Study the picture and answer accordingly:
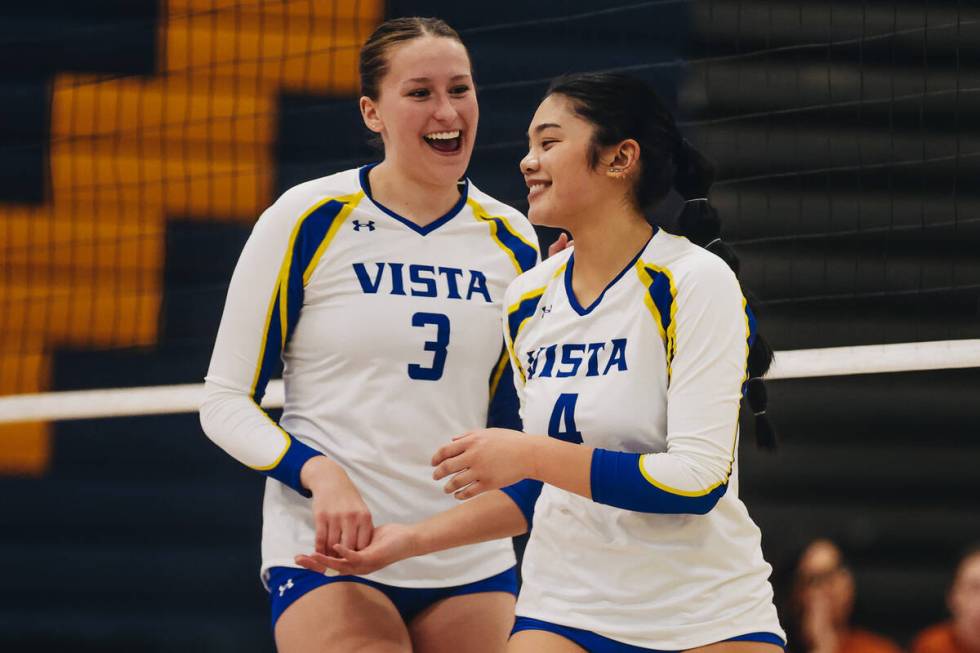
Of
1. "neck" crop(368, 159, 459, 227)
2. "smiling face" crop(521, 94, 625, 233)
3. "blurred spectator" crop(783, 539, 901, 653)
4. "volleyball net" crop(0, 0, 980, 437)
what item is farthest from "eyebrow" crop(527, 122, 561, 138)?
"volleyball net" crop(0, 0, 980, 437)

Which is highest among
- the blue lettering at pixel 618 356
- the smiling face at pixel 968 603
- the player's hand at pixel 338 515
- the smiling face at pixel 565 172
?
the smiling face at pixel 565 172

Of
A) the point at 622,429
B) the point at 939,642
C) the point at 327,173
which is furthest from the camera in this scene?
the point at 327,173

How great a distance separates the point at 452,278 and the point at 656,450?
0.69 meters

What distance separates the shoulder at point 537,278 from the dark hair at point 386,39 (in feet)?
1.80

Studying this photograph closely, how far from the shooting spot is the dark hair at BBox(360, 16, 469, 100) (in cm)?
288

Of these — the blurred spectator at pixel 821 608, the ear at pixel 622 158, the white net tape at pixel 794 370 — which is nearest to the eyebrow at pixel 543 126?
the ear at pixel 622 158

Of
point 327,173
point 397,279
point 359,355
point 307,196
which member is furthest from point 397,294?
point 327,173

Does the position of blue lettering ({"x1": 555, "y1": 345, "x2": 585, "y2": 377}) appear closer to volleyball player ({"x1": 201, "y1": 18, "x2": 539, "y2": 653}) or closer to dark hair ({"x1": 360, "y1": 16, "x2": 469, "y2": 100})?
volleyball player ({"x1": 201, "y1": 18, "x2": 539, "y2": 653})

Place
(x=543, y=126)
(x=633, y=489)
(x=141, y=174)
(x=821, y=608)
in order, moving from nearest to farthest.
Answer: (x=633, y=489)
(x=543, y=126)
(x=821, y=608)
(x=141, y=174)

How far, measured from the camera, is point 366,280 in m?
2.81

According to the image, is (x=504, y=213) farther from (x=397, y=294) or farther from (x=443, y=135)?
(x=397, y=294)

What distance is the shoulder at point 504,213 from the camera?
9.84 feet

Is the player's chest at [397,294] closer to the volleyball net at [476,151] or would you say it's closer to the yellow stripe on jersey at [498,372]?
the yellow stripe on jersey at [498,372]

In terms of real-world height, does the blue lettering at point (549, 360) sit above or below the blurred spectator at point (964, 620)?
above
